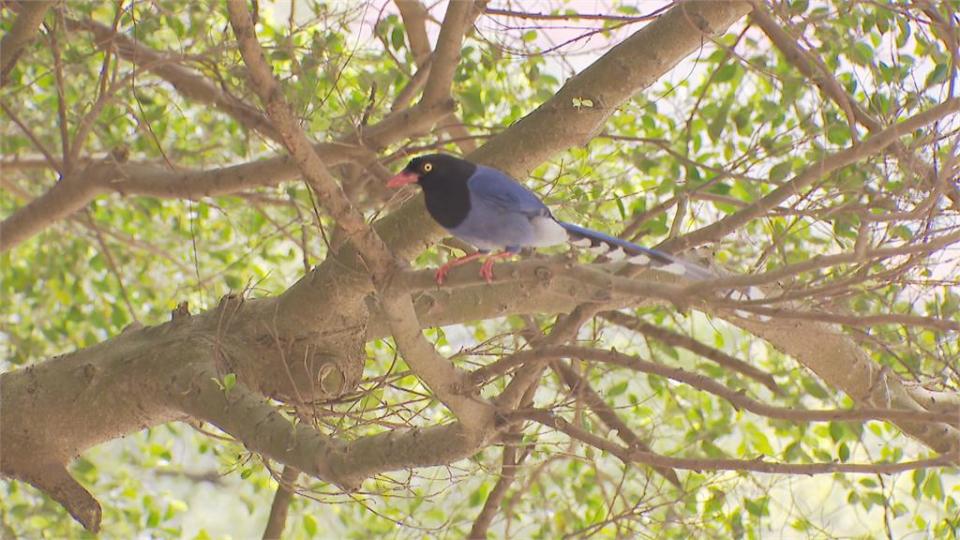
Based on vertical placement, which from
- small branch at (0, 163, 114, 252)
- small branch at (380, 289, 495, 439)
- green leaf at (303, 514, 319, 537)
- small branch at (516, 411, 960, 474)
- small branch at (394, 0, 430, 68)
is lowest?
small branch at (516, 411, 960, 474)

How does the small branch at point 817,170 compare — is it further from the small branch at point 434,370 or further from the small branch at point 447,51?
the small branch at point 447,51

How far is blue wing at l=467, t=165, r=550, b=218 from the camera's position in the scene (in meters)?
2.75

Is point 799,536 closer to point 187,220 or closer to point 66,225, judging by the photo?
point 187,220

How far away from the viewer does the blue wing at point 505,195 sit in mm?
2752

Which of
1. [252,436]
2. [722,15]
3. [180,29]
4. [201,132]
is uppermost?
[201,132]

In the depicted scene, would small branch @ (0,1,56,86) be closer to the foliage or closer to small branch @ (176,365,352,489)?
the foliage

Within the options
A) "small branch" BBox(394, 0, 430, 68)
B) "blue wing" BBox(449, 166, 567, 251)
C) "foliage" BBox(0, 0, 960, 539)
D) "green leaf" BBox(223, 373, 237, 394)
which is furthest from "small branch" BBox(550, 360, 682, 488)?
"small branch" BBox(394, 0, 430, 68)

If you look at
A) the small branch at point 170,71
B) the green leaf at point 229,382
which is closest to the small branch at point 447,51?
the small branch at point 170,71

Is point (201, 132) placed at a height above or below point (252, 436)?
above

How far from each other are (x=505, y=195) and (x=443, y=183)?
0.17 m

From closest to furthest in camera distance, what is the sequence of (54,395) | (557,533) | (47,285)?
(54,395) < (557,533) < (47,285)

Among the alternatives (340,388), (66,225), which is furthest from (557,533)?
(66,225)

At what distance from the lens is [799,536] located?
6781 millimetres

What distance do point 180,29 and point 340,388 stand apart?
80.1 inches
